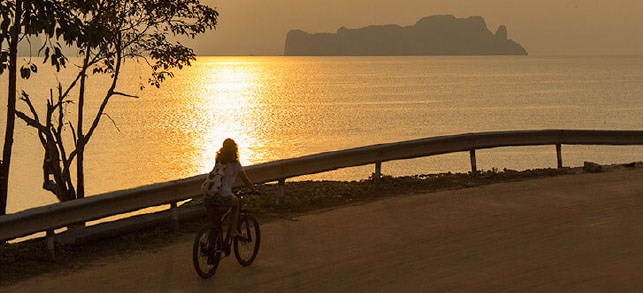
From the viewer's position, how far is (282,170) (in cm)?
1409

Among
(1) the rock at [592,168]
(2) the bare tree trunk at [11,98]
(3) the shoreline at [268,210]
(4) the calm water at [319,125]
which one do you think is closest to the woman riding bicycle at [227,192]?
(3) the shoreline at [268,210]

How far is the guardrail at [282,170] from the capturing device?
10.3m

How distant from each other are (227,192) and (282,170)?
14.0ft

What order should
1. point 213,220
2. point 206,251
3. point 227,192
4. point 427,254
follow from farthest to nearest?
point 427,254 < point 227,192 < point 213,220 < point 206,251

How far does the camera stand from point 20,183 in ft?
158

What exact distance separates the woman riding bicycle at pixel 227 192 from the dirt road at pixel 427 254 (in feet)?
2.31

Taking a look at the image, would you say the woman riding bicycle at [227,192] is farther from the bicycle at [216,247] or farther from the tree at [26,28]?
the tree at [26,28]

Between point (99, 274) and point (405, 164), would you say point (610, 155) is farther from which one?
point (99, 274)

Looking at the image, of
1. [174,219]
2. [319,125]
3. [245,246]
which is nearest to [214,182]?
[245,246]

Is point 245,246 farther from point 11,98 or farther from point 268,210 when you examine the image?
point 11,98

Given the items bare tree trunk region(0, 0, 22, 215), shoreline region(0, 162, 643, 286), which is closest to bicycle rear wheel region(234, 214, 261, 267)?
shoreline region(0, 162, 643, 286)

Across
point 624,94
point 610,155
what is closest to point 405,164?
point 610,155

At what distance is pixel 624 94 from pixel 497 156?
86.4 m

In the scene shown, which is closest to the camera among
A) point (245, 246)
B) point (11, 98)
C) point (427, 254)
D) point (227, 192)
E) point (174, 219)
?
point (227, 192)
